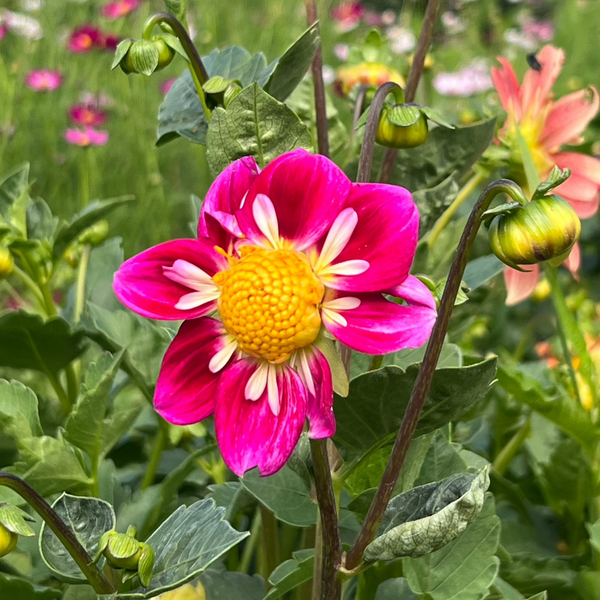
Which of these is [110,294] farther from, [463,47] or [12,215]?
[463,47]

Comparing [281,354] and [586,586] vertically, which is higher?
[281,354]

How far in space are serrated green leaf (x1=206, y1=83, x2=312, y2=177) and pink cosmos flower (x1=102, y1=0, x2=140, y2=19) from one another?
5.77 ft

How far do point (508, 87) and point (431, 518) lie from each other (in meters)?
0.39

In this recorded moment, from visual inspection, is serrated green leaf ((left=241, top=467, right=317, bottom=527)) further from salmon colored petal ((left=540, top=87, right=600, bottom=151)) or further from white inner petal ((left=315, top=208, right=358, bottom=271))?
salmon colored petal ((left=540, top=87, right=600, bottom=151))

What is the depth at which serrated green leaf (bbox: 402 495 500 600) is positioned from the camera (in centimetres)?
43

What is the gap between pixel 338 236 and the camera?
0.33 m

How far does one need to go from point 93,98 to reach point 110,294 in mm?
1329

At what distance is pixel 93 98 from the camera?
1880 mm

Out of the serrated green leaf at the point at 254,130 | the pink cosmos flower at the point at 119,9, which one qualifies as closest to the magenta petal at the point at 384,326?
the serrated green leaf at the point at 254,130

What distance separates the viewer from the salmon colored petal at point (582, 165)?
0.58m

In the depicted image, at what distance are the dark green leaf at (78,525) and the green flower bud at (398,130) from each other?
24 cm

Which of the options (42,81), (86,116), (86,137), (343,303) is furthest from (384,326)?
(42,81)

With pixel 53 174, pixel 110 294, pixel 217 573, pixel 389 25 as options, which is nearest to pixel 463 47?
pixel 389 25

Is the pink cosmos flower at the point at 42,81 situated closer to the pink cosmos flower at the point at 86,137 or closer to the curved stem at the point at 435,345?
the pink cosmos flower at the point at 86,137
